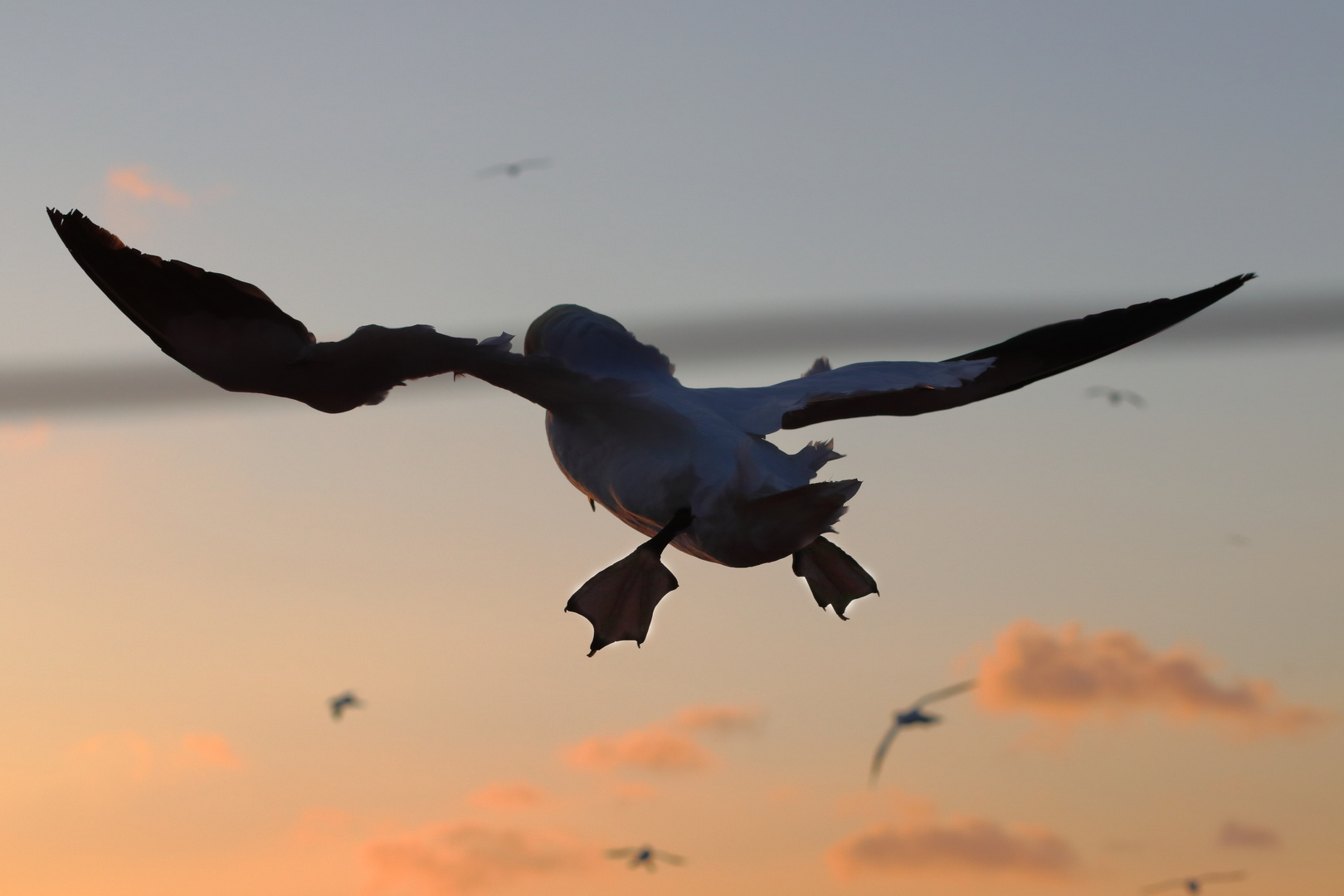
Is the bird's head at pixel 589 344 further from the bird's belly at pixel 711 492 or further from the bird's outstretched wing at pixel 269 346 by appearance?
the bird's belly at pixel 711 492

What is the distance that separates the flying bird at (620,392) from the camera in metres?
7.32

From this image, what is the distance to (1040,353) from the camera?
876 centimetres

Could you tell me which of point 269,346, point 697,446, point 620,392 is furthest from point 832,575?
point 269,346

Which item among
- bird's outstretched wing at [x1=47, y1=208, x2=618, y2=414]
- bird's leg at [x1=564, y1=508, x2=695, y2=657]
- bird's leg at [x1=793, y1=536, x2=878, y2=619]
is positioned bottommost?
bird's leg at [x1=564, y1=508, x2=695, y2=657]

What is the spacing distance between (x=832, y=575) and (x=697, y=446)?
220 cm

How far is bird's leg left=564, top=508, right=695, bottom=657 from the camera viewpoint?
837 cm

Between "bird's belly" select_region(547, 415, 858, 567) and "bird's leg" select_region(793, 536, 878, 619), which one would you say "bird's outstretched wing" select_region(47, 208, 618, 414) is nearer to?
"bird's belly" select_region(547, 415, 858, 567)

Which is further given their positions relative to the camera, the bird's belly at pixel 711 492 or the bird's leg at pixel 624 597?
the bird's leg at pixel 624 597

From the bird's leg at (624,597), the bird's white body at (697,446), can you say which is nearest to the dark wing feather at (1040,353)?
the bird's white body at (697,446)

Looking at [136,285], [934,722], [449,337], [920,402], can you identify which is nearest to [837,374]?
[920,402]

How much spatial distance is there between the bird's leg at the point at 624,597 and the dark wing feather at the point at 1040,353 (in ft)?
3.36

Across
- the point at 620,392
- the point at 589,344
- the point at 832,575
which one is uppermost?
the point at 589,344

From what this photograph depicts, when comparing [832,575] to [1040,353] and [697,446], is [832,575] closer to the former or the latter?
[1040,353]

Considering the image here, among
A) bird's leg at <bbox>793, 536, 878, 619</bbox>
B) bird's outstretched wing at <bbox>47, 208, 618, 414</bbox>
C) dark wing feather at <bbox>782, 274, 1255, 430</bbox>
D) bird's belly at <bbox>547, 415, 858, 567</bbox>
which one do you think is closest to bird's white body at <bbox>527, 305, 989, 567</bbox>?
bird's belly at <bbox>547, 415, 858, 567</bbox>
